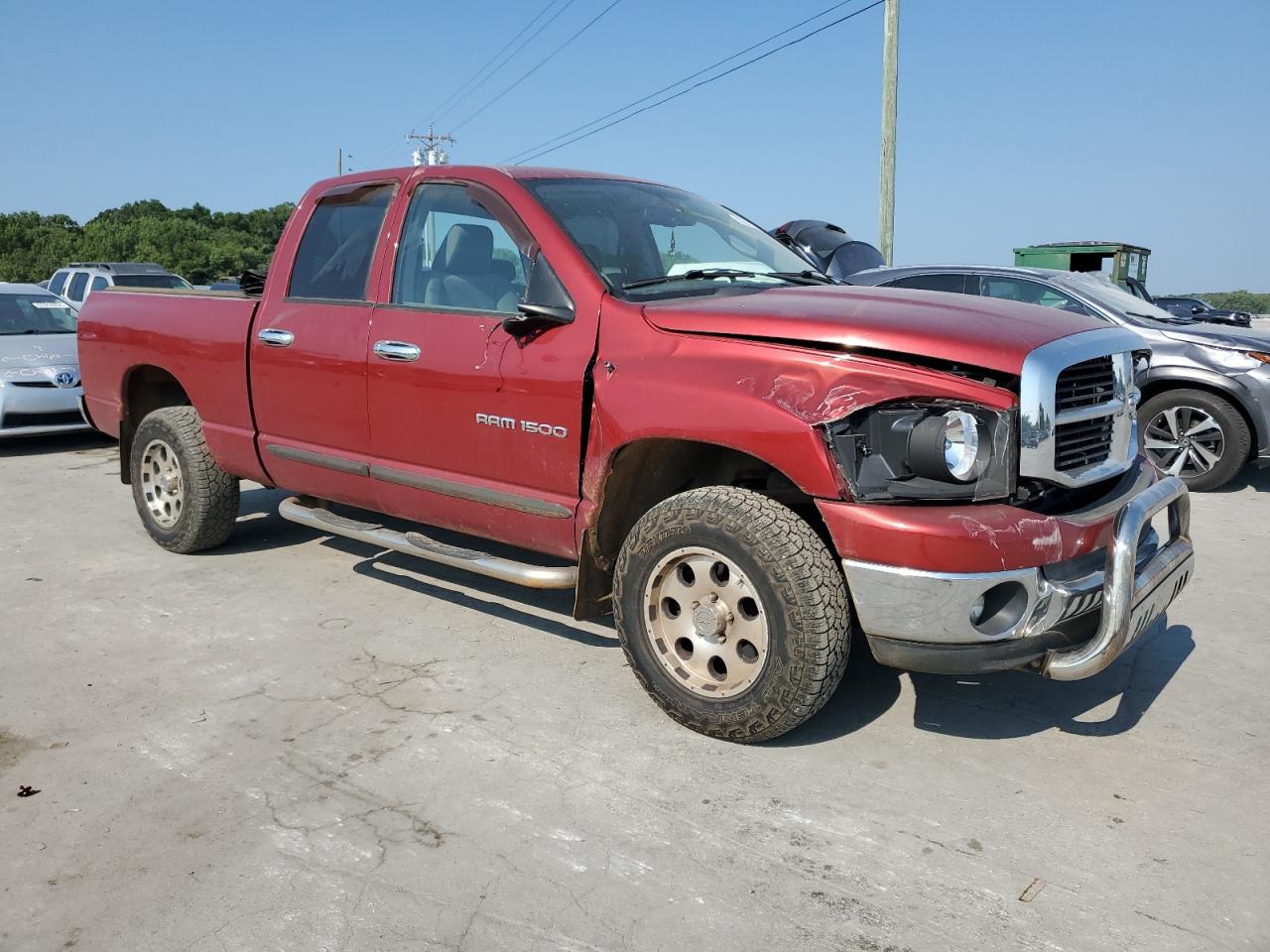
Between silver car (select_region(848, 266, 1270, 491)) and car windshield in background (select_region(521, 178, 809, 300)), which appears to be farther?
silver car (select_region(848, 266, 1270, 491))

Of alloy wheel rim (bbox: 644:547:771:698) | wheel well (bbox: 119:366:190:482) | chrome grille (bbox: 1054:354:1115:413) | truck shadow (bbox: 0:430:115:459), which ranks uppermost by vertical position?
chrome grille (bbox: 1054:354:1115:413)

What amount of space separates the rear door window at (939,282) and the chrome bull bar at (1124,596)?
502cm

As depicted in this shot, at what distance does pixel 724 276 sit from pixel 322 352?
6.09 feet

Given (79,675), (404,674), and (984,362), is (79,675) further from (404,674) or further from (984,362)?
(984,362)

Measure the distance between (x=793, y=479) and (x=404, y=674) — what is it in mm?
1877

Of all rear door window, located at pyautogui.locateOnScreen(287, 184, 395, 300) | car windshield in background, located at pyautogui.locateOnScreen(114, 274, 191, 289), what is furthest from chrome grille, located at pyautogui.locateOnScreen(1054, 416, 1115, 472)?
car windshield in background, located at pyautogui.locateOnScreen(114, 274, 191, 289)

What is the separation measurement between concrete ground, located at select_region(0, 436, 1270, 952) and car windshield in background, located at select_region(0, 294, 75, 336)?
22.9ft

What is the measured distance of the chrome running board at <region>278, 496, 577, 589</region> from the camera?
3.92 metres

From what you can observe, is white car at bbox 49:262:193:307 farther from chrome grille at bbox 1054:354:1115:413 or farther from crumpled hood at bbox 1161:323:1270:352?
chrome grille at bbox 1054:354:1115:413

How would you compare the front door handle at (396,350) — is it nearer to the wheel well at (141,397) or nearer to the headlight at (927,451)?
the headlight at (927,451)

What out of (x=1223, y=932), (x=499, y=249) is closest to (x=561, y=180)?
(x=499, y=249)

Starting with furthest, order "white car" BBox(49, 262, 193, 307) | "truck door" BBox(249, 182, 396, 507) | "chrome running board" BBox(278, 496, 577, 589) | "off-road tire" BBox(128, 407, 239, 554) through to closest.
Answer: "white car" BBox(49, 262, 193, 307)
"off-road tire" BBox(128, 407, 239, 554)
"truck door" BBox(249, 182, 396, 507)
"chrome running board" BBox(278, 496, 577, 589)

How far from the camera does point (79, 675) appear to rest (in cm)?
422

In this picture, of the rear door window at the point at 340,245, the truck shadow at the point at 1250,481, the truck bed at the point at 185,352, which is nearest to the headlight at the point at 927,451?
the rear door window at the point at 340,245
